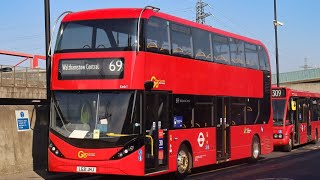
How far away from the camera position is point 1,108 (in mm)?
12961

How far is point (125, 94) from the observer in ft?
37.7

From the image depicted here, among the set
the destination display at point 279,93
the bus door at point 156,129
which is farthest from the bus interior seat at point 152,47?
the destination display at point 279,93

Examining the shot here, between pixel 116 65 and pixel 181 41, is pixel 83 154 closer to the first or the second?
pixel 116 65

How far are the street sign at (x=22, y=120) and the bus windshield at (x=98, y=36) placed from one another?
2.31 metres

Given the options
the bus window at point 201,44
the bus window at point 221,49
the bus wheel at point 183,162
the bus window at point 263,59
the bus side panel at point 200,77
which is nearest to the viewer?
the bus side panel at point 200,77

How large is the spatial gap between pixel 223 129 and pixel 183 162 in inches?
113

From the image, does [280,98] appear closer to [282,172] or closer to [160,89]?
[282,172]

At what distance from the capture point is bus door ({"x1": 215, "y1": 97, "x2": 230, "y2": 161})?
1555 cm

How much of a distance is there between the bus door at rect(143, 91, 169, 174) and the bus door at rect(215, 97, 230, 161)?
337cm

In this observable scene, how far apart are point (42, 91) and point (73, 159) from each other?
20885 millimetres

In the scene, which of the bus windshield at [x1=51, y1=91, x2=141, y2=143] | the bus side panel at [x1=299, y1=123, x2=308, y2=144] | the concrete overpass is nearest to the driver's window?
the bus windshield at [x1=51, y1=91, x2=141, y2=143]

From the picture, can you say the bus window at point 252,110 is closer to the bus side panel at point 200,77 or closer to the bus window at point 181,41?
the bus side panel at point 200,77

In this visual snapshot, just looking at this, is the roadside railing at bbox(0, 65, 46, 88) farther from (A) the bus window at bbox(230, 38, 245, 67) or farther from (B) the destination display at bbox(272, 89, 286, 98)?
(A) the bus window at bbox(230, 38, 245, 67)

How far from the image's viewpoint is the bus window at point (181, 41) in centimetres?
1314
